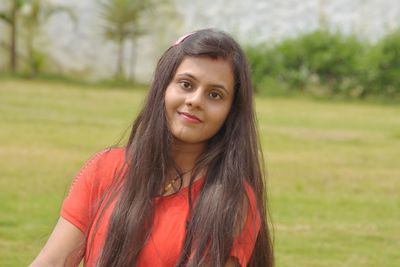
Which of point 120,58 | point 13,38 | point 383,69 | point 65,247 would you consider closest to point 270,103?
point 383,69

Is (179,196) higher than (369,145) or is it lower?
higher

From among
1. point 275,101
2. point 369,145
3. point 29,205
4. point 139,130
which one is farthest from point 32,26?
point 139,130

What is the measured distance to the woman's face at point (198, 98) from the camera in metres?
3.01

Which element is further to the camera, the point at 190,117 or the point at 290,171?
the point at 290,171

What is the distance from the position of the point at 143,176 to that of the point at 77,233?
0.77 feet

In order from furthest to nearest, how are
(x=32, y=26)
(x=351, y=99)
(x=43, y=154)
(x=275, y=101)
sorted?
(x=32, y=26) < (x=351, y=99) < (x=275, y=101) < (x=43, y=154)

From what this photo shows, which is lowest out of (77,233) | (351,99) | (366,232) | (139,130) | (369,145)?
(351,99)

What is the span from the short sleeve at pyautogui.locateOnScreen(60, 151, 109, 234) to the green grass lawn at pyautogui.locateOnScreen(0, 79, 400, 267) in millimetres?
333

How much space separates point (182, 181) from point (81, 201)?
0.90ft

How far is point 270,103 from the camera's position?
1895cm

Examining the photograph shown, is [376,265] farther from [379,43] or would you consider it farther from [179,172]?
[379,43]

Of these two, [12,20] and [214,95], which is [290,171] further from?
[12,20]

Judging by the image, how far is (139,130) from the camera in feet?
10.2

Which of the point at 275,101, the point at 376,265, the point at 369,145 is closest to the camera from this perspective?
the point at 376,265
